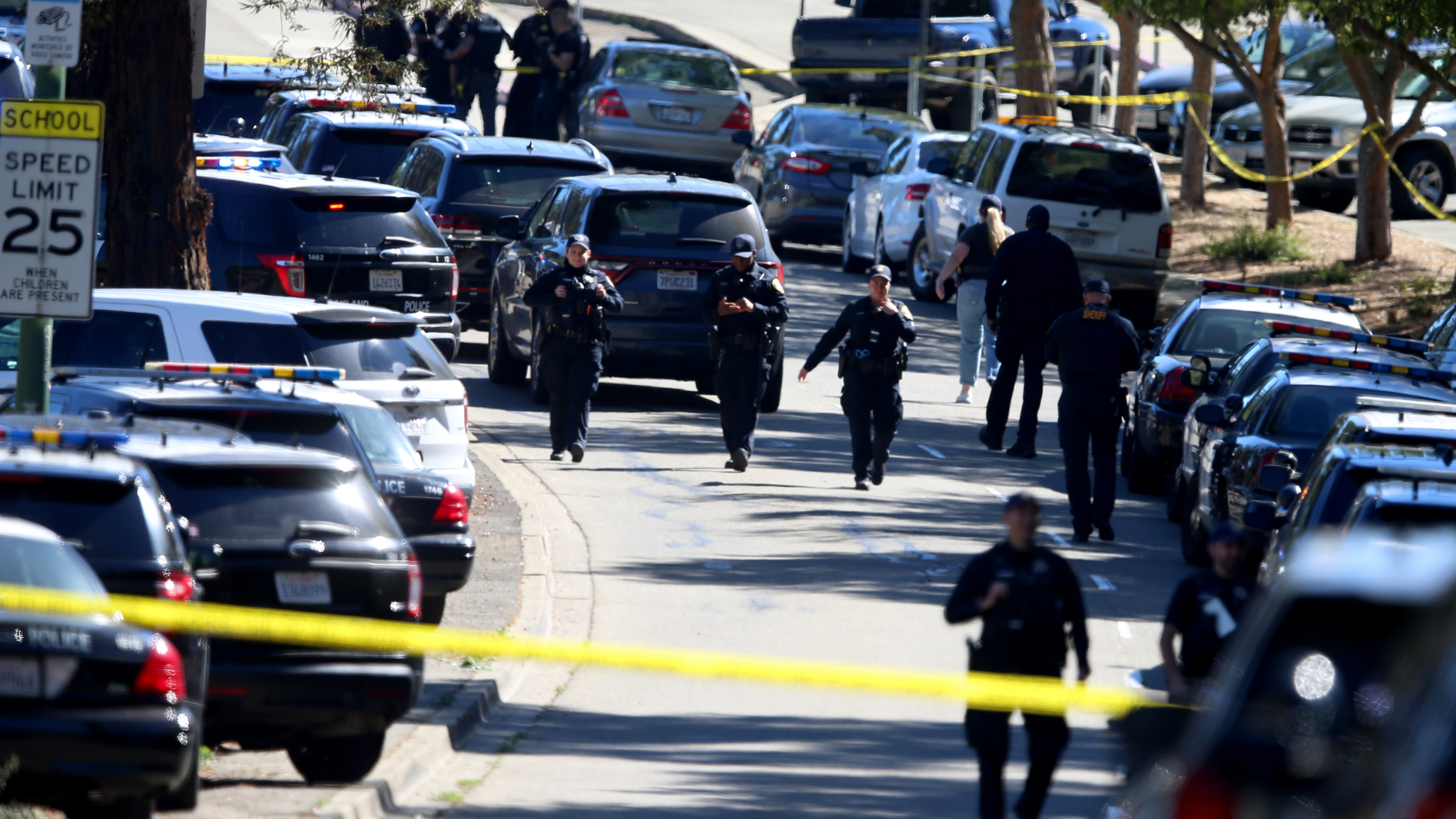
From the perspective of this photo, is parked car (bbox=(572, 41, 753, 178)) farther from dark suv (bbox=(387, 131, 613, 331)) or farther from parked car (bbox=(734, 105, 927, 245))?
dark suv (bbox=(387, 131, 613, 331))

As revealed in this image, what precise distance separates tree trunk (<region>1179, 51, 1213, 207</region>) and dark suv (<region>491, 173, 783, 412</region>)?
1452 cm

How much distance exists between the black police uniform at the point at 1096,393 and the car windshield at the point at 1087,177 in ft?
25.4

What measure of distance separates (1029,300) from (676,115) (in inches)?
453

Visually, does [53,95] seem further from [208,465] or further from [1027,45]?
[1027,45]

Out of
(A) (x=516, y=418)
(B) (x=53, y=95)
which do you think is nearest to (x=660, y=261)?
(A) (x=516, y=418)

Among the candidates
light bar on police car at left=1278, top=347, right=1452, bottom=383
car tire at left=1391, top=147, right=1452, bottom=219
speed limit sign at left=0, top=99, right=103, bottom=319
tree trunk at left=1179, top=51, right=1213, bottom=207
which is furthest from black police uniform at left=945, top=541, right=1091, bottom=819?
tree trunk at left=1179, top=51, right=1213, bottom=207

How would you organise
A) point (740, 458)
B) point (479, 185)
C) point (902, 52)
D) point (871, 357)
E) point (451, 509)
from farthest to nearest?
point (902, 52) → point (479, 185) → point (740, 458) → point (871, 357) → point (451, 509)

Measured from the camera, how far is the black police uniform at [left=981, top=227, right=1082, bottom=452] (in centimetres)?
1706

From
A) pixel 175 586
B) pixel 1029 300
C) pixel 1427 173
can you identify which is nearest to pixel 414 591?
pixel 175 586

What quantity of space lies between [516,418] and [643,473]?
223cm

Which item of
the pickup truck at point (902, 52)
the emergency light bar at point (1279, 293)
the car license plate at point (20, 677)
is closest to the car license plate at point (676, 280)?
the emergency light bar at point (1279, 293)

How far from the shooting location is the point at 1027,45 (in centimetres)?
2955

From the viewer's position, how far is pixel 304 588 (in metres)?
7.97

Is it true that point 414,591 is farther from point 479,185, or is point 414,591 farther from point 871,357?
point 479,185
